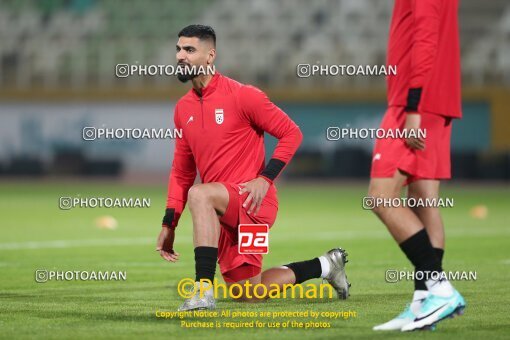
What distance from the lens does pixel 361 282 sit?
932 cm

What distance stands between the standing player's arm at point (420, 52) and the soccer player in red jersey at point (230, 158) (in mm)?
1504

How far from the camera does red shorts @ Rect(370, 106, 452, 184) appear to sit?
6.32 metres

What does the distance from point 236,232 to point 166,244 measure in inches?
20.1

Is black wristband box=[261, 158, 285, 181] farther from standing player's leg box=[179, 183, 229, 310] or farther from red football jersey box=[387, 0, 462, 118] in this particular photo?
red football jersey box=[387, 0, 462, 118]

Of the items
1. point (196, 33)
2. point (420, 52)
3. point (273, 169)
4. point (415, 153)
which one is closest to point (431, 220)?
point (415, 153)

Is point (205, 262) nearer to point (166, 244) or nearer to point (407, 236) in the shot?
point (166, 244)

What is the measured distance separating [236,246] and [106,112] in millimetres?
27554

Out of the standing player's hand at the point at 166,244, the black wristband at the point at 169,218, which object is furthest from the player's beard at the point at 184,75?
the standing player's hand at the point at 166,244

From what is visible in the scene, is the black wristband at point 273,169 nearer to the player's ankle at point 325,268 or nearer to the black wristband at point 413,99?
the player's ankle at point 325,268

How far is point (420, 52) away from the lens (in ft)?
20.3

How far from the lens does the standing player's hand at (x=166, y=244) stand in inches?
305

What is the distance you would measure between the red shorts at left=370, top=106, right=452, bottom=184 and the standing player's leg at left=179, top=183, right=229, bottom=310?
53.5 inches

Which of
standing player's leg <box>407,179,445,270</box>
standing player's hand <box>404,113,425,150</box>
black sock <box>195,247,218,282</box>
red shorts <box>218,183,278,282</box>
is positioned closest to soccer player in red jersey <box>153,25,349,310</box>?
red shorts <box>218,183,278,282</box>

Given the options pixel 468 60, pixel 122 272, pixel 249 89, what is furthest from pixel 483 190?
pixel 249 89
